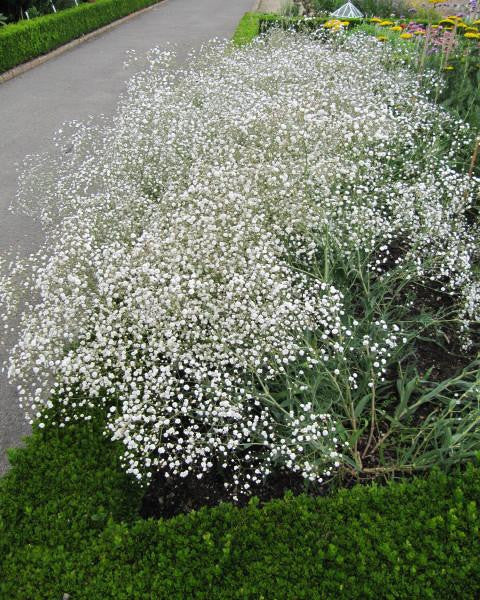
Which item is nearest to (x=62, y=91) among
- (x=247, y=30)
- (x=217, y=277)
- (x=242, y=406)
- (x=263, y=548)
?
(x=247, y=30)

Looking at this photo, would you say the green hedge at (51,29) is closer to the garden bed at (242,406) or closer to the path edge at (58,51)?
the path edge at (58,51)

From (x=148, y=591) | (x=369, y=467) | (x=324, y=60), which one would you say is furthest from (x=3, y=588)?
(x=324, y=60)

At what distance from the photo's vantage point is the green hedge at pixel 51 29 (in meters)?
13.4

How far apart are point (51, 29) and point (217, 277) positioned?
47.6 ft

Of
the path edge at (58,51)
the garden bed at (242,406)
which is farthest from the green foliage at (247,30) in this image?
the garden bed at (242,406)

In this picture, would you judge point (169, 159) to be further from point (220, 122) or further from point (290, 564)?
point (290, 564)

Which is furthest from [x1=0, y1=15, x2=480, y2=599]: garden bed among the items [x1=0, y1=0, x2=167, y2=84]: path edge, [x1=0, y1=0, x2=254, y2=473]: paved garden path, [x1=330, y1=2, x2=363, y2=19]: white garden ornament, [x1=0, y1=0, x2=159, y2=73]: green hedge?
[x1=330, y1=2, x2=363, y2=19]: white garden ornament

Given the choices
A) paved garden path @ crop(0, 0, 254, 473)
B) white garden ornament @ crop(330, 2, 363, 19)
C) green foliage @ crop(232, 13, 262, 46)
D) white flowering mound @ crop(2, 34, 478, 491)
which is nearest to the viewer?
white flowering mound @ crop(2, 34, 478, 491)

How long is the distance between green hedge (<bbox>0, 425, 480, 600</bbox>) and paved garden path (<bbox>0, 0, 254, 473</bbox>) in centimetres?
127

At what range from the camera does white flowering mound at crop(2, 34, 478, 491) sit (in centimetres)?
346

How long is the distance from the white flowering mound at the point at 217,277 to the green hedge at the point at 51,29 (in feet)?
30.2

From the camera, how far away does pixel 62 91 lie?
12.2 meters

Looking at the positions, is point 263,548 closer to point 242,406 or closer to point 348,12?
point 242,406

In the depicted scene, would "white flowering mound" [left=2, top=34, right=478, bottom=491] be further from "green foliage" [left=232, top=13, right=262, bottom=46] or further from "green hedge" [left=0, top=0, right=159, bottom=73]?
"green hedge" [left=0, top=0, right=159, bottom=73]
